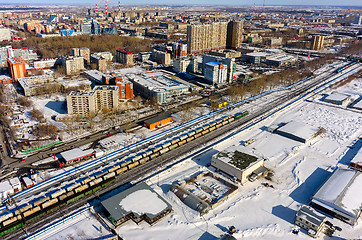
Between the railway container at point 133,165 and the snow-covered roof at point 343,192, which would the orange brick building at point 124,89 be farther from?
the snow-covered roof at point 343,192

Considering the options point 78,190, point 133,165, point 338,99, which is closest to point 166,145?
point 133,165

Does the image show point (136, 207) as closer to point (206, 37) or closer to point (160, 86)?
point (160, 86)

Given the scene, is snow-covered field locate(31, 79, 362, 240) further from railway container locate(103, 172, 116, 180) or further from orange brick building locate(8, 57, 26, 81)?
orange brick building locate(8, 57, 26, 81)

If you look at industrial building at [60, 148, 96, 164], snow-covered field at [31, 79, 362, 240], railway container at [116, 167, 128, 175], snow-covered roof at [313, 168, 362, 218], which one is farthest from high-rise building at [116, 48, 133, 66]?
snow-covered roof at [313, 168, 362, 218]

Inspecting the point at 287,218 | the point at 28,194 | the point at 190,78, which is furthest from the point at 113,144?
the point at 190,78

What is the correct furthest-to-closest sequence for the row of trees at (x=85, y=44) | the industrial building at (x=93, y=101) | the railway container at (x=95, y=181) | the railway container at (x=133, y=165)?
the row of trees at (x=85, y=44) → the industrial building at (x=93, y=101) → the railway container at (x=133, y=165) → the railway container at (x=95, y=181)

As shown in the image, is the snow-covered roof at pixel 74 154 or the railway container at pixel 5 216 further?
the snow-covered roof at pixel 74 154

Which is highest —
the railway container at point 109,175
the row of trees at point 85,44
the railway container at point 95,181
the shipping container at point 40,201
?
the row of trees at point 85,44

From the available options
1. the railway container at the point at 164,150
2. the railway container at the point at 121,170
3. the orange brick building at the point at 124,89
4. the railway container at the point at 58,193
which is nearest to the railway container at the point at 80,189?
the railway container at the point at 58,193
